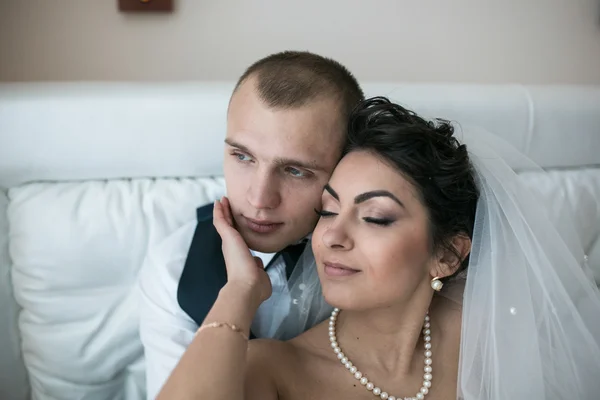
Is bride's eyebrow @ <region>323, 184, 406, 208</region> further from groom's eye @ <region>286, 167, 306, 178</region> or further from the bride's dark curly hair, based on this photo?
groom's eye @ <region>286, 167, 306, 178</region>

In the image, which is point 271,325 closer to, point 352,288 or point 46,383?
point 352,288

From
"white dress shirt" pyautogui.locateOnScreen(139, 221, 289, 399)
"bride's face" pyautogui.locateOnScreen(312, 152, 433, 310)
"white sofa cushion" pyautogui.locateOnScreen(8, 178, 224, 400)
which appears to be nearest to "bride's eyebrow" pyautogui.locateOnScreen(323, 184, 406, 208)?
"bride's face" pyautogui.locateOnScreen(312, 152, 433, 310)

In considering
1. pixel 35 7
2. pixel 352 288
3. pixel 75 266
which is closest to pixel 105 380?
pixel 75 266

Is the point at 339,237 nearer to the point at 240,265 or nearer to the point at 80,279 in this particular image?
the point at 240,265

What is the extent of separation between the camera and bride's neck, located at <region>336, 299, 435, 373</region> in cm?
116

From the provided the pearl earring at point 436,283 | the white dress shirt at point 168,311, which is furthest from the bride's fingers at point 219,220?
the pearl earring at point 436,283

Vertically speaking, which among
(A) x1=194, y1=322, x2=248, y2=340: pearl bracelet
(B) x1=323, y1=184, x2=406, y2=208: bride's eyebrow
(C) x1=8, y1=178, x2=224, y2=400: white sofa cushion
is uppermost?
(B) x1=323, y1=184, x2=406, y2=208: bride's eyebrow

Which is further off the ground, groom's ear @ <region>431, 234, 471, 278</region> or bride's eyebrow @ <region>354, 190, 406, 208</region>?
bride's eyebrow @ <region>354, 190, 406, 208</region>

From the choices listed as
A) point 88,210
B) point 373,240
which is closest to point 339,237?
point 373,240

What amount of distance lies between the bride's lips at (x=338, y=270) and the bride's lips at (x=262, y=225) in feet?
0.58

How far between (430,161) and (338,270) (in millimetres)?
271

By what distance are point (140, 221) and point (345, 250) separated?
656 mm

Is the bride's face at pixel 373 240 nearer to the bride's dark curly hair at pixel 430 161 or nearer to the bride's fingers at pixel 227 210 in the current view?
the bride's dark curly hair at pixel 430 161

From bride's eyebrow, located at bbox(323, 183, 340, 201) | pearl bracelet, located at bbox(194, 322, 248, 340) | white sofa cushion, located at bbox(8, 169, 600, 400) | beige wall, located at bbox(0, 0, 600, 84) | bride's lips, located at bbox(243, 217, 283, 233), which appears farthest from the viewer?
beige wall, located at bbox(0, 0, 600, 84)
